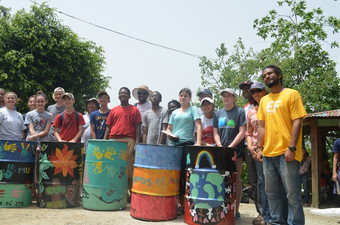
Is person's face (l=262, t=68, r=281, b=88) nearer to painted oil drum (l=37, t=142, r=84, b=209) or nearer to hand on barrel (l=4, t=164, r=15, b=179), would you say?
painted oil drum (l=37, t=142, r=84, b=209)

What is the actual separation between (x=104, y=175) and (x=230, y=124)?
6.74 feet

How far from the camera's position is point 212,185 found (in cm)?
427

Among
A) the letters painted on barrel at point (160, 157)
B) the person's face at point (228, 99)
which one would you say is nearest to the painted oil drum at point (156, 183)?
the letters painted on barrel at point (160, 157)

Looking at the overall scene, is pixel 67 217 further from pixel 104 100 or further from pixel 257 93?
pixel 257 93

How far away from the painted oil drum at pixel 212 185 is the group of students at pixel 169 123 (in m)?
0.33

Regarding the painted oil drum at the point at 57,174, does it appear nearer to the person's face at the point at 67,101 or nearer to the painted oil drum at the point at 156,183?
the person's face at the point at 67,101

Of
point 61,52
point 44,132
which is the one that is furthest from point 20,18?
point 44,132

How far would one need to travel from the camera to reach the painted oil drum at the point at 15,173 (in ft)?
17.5

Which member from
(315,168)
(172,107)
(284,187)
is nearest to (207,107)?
(172,107)

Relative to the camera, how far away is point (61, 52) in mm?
19672

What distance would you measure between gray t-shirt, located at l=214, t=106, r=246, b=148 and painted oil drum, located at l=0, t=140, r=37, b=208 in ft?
10.4

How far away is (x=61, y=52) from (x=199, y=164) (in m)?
17.3

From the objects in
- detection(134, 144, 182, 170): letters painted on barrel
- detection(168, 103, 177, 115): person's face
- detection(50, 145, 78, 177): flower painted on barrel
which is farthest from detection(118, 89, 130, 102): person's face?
detection(134, 144, 182, 170): letters painted on barrel

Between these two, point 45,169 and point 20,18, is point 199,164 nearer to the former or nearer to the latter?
point 45,169
